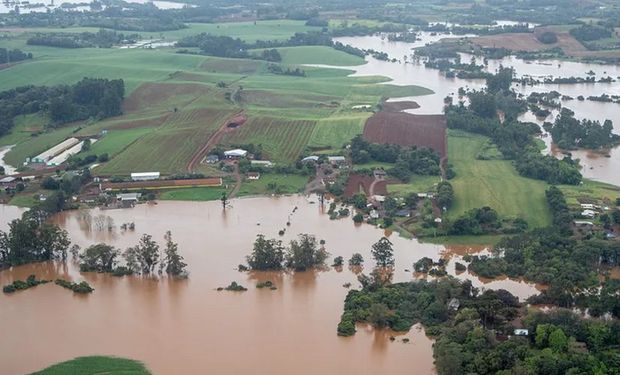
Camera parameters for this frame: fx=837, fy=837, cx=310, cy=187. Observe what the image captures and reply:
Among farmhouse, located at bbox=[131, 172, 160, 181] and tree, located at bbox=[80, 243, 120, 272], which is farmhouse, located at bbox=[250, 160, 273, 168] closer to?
farmhouse, located at bbox=[131, 172, 160, 181]

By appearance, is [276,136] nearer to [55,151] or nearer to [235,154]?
[235,154]

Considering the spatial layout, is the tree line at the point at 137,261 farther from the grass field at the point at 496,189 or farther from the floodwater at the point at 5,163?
the floodwater at the point at 5,163

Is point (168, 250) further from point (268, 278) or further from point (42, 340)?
point (42, 340)

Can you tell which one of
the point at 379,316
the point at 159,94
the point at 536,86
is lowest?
the point at 379,316

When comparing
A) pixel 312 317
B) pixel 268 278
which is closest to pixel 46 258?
pixel 268 278

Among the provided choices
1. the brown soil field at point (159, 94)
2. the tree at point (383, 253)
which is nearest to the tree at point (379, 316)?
the tree at point (383, 253)

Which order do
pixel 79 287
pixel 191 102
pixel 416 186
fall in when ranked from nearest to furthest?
1. pixel 79 287
2. pixel 416 186
3. pixel 191 102

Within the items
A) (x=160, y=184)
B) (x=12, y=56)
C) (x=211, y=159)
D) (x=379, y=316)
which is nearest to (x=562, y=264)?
(x=379, y=316)
